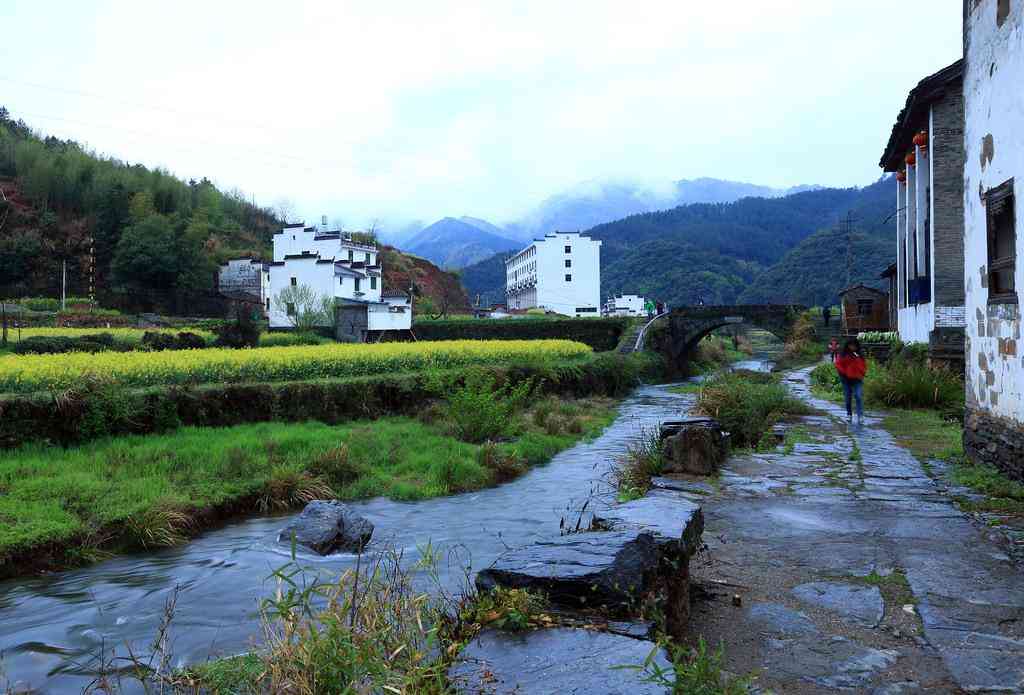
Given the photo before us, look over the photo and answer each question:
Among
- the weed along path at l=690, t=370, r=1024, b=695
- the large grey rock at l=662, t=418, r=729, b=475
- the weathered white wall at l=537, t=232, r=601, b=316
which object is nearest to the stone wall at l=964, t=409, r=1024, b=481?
the weed along path at l=690, t=370, r=1024, b=695

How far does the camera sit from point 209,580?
7.13 metres

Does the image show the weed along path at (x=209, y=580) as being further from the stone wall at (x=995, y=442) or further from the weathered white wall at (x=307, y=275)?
the weathered white wall at (x=307, y=275)

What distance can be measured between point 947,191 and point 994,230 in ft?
44.0

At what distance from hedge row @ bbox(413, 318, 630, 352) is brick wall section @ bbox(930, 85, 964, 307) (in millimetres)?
20462

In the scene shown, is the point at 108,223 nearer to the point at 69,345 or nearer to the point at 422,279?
the point at 422,279

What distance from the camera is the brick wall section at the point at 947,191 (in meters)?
19.5

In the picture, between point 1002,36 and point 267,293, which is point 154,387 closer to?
point 1002,36

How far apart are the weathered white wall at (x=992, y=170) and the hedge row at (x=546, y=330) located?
99.6 ft

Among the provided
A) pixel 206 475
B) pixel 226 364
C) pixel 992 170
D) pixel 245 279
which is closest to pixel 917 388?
pixel 992 170

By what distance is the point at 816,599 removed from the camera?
14.8 feet

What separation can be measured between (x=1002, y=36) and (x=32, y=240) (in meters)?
60.8

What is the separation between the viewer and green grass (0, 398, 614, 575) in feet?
26.8

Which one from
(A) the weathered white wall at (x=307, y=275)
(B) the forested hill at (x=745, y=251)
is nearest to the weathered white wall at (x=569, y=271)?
(B) the forested hill at (x=745, y=251)

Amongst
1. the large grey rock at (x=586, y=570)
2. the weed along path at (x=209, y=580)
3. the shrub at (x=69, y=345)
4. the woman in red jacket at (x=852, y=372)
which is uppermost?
the shrub at (x=69, y=345)
